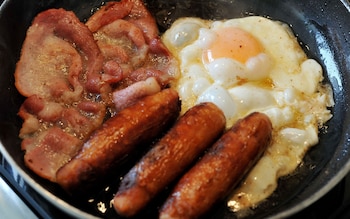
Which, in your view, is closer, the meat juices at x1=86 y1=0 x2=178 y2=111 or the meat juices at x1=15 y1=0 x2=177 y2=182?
the meat juices at x1=15 y1=0 x2=177 y2=182

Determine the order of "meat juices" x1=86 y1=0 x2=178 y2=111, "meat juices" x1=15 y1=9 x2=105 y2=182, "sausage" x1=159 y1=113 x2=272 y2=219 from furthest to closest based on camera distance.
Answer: "meat juices" x1=86 y1=0 x2=178 y2=111, "meat juices" x1=15 y1=9 x2=105 y2=182, "sausage" x1=159 y1=113 x2=272 y2=219

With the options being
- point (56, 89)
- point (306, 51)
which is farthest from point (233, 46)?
point (56, 89)

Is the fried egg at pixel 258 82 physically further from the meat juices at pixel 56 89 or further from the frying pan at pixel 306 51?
the meat juices at pixel 56 89

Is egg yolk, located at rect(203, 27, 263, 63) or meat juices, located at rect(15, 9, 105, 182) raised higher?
egg yolk, located at rect(203, 27, 263, 63)

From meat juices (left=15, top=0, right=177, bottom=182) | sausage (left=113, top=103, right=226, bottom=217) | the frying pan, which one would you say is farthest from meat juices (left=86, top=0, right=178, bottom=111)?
sausage (left=113, top=103, right=226, bottom=217)

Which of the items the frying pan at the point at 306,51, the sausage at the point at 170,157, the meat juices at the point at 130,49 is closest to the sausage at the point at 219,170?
the sausage at the point at 170,157

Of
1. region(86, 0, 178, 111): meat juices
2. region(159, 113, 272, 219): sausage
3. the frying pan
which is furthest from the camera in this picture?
region(86, 0, 178, 111): meat juices

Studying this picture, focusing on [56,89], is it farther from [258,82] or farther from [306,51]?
[306,51]

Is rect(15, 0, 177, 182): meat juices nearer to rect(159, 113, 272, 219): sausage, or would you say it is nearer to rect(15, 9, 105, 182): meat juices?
rect(15, 9, 105, 182): meat juices
